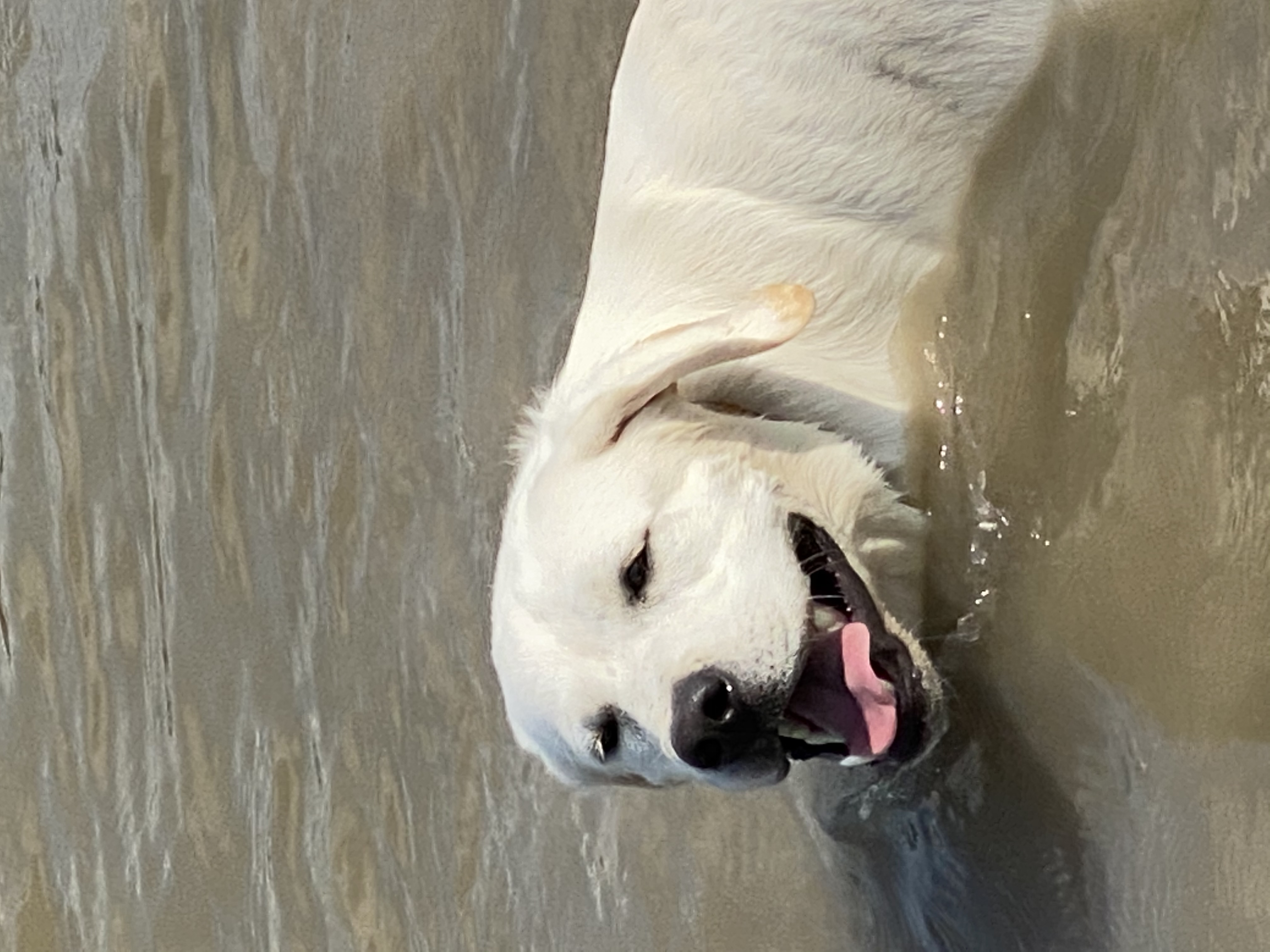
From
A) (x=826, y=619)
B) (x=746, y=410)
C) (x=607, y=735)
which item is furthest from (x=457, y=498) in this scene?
(x=826, y=619)

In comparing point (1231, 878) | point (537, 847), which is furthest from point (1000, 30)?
point (537, 847)

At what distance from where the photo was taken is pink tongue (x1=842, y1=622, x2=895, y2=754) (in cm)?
190

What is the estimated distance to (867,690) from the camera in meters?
1.90

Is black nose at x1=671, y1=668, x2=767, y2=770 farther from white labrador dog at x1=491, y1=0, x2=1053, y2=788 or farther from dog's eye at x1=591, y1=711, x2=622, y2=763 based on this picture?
dog's eye at x1=591, y1=711, x2=622, y2=763

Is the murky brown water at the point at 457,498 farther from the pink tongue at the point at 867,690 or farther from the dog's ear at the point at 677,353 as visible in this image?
the dog's ear at the point at 677,353

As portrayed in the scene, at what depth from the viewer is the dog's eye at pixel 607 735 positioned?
196 centimetres

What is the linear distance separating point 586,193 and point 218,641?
134cm

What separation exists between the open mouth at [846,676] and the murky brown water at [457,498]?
0.84 feet

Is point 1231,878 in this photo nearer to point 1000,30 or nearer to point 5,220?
point 1000,30

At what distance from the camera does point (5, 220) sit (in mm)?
3814

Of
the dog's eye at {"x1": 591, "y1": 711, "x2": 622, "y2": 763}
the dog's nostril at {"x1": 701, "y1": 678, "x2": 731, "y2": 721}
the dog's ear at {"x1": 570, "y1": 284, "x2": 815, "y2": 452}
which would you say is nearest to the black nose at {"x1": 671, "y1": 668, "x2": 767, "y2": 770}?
the dog's nostril at {"x1": 701, "y1": 678, "x2": 731, "y2": 721}

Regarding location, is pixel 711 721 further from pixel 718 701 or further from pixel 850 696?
pixel 850 696

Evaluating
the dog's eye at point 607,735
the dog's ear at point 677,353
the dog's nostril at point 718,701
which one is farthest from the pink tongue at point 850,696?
the dog's ear at point 677,353

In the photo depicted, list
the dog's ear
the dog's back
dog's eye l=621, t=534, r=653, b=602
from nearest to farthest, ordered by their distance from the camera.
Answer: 1. the dog's ear
2. dog's eye l=621, t=534, r=653, b=602
3. the dog's back
